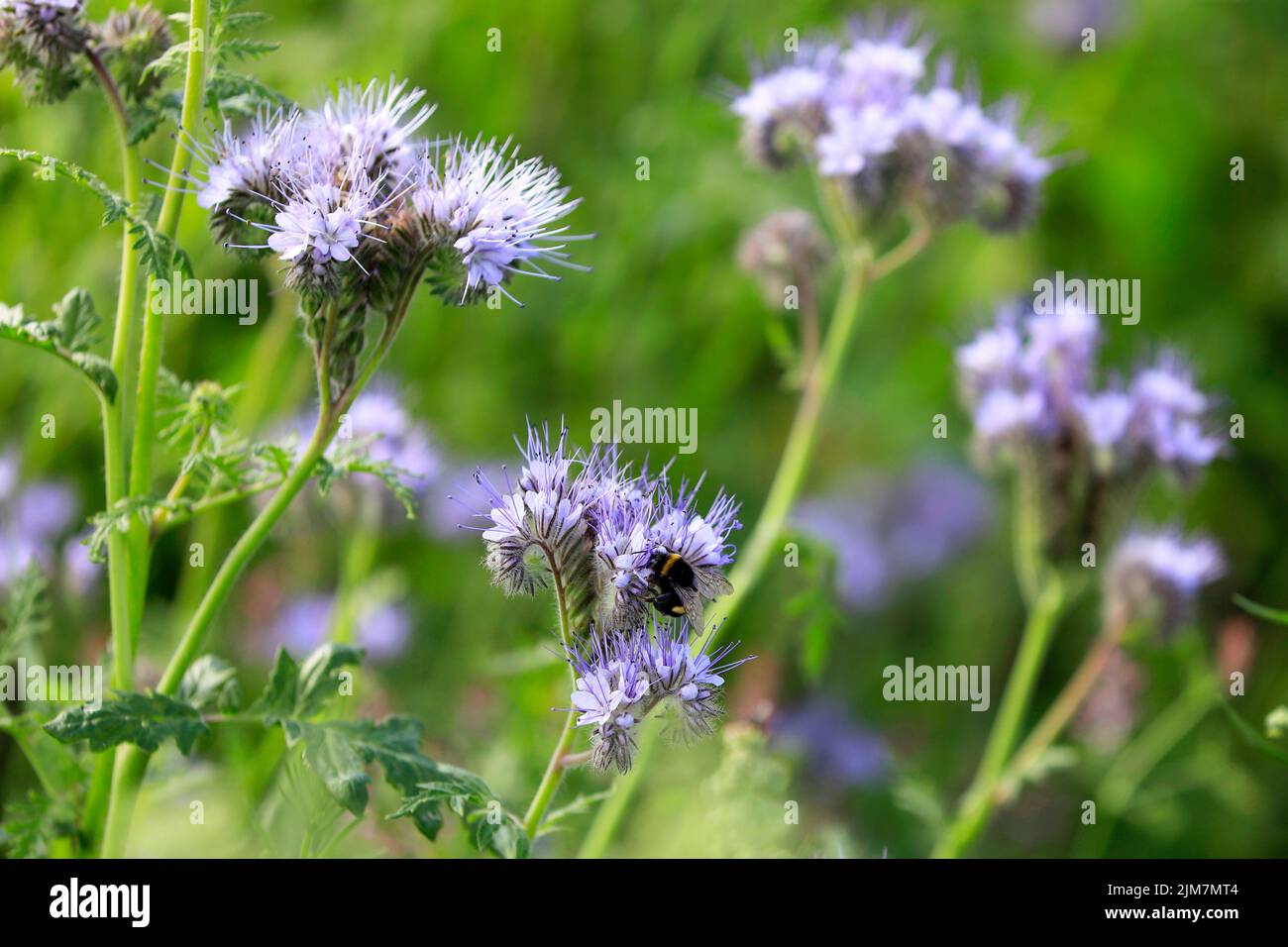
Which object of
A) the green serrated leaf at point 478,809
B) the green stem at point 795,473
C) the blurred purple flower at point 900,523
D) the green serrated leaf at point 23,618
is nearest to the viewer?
the green serrated leaf at point 478,809

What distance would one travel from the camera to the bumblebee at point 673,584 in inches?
72.8

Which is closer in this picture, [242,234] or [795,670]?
[242,234]

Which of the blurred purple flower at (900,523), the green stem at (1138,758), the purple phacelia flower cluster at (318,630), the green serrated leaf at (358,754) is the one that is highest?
the blurred purple flower at (900,523)

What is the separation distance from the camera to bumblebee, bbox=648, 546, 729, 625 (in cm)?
185

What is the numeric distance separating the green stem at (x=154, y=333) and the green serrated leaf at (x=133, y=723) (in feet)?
0.60

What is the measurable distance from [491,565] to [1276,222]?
4763mm

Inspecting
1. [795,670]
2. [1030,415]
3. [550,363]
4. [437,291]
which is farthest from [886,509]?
[437,291]

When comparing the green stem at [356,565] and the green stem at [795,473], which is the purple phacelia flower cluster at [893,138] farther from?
the green stem at [356,565]

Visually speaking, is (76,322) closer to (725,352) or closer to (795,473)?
(795,473)

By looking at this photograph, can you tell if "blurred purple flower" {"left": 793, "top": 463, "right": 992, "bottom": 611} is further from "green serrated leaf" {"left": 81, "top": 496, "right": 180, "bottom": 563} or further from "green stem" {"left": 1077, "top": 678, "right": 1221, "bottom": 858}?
"green serrated leaf" {"left": 81, "top": 496, "right": 180, "bottom": 563}

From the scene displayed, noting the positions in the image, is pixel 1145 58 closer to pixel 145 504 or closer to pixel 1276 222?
pixel 1276 222

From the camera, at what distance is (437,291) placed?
6.54 ft

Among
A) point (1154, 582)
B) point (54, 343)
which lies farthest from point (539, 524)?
point (1154, 582)

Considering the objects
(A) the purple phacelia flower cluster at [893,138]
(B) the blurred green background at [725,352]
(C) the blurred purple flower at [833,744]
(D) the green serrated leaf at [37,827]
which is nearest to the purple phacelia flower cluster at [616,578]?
(D) the green serrated leaf at [37,827]
